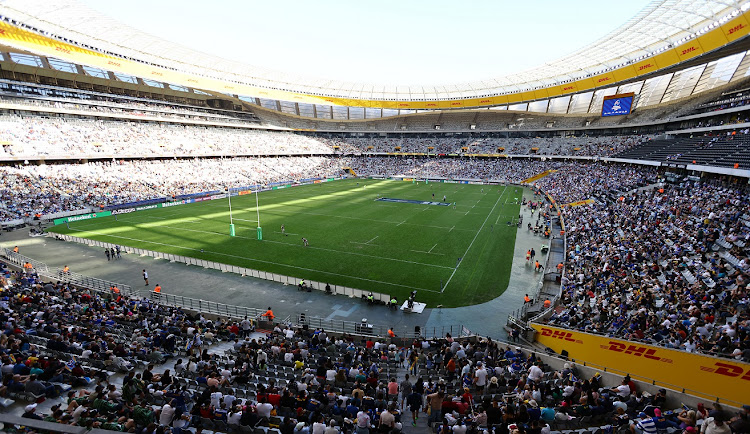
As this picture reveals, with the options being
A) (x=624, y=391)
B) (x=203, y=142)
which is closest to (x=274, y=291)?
(x=624, y=391)

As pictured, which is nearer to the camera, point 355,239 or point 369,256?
point 369,256

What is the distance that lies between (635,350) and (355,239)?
22.2 meters

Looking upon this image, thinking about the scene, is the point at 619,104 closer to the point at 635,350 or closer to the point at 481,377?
the point at 635,350

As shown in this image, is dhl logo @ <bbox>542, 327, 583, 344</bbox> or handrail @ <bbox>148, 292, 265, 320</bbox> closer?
dhl logo @ <bbox>542, 327, 583, 344</bbox>

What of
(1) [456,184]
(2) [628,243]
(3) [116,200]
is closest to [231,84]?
(3) [116,200]

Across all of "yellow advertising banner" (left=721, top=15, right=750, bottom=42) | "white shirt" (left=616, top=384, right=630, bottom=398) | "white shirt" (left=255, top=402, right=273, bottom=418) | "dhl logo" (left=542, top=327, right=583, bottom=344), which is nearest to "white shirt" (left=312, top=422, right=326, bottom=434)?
"white shirt" (left=255, top=402, right=273, bottom=418)

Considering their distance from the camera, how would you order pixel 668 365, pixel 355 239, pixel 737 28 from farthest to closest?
pixel 355 239
pixel 737 28
pixel 668 365

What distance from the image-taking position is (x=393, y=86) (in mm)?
87188

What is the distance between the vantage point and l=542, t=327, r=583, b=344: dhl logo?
1338 centimetres

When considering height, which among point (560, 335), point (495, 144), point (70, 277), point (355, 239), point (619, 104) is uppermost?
point (619, 104)

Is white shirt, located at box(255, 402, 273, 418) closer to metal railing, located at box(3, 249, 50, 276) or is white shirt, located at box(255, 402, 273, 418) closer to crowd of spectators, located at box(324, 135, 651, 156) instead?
metal railing, located at box(3, 249, 50, 276)

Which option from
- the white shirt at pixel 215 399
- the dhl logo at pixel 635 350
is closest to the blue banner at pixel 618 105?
the dhl logo at pixel 635 350

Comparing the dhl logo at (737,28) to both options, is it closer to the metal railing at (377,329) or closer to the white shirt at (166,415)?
the metal railing at (377,329)

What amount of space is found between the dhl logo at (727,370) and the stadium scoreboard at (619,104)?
58.1 m
